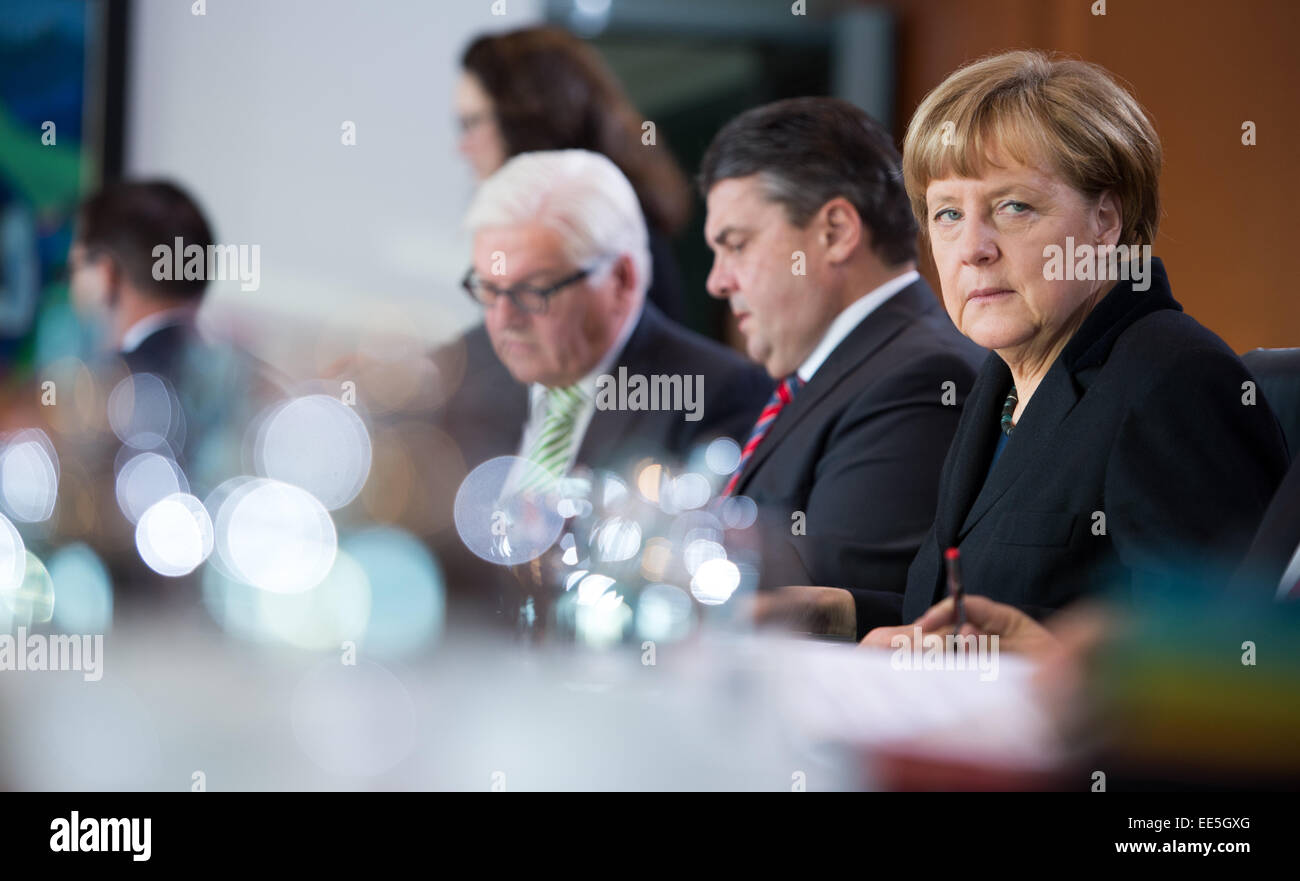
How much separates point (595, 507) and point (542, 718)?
1.32ft

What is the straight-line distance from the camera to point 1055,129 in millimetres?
1104

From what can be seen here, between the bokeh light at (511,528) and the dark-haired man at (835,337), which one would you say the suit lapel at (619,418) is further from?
the bokeh light at (511,528)

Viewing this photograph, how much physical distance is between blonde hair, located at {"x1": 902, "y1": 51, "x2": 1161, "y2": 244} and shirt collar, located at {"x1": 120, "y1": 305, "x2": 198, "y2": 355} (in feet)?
4.42

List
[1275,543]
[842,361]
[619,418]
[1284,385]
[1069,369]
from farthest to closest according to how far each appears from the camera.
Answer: [619,418] < [842,361] < [1284,385] < [1069,369] < [1275,543]

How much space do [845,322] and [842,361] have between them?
0.07 m

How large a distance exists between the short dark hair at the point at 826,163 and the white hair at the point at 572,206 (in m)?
0.32

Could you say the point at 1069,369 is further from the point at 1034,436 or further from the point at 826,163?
the point at 826,163

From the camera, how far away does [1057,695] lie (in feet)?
2.31

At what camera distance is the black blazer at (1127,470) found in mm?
961

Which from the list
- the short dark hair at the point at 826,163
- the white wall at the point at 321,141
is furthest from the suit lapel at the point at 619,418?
the white wall at the point at 321,141

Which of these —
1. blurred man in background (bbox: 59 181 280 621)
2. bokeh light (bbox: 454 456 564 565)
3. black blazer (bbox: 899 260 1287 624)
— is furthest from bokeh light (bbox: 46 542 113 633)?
black blazer (bbox: 899 260 1287 624)

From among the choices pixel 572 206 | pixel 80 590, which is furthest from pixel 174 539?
pixel 572 206
